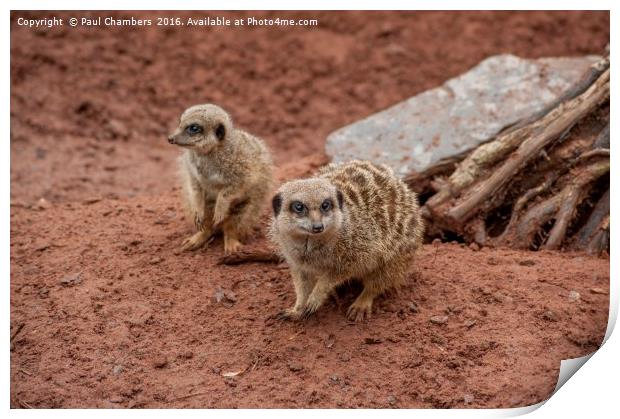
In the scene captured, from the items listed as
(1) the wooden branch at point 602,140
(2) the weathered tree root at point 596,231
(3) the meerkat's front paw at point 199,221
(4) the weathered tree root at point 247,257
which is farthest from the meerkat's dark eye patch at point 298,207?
(1) the wooden branch at point 602,140

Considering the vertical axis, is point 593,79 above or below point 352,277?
above

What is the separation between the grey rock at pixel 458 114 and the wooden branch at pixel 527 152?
1.20ft

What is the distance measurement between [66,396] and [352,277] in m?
1.46

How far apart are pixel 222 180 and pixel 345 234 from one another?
120 cm

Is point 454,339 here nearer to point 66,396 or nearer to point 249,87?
point 66,396

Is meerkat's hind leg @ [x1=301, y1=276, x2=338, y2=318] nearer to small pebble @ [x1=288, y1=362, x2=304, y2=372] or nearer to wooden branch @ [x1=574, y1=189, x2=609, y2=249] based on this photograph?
small pebble @ [x1=288, y1=362, x2=304, y2=372]

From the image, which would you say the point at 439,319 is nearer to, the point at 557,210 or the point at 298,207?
the point at 298,207

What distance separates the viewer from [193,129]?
4.48 metres

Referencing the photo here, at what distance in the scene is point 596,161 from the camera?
15.3ft

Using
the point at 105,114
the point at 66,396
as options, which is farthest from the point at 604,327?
the point at 105,114

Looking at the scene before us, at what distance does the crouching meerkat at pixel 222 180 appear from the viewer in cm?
456

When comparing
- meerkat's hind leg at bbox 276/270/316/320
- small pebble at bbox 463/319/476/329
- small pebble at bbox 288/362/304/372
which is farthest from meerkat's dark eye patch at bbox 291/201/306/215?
small pebble at bbox 463/319/476/329

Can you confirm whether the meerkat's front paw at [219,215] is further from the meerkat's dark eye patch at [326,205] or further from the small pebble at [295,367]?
the small pebble at [295,367]

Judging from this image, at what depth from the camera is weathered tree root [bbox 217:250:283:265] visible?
441 cm
